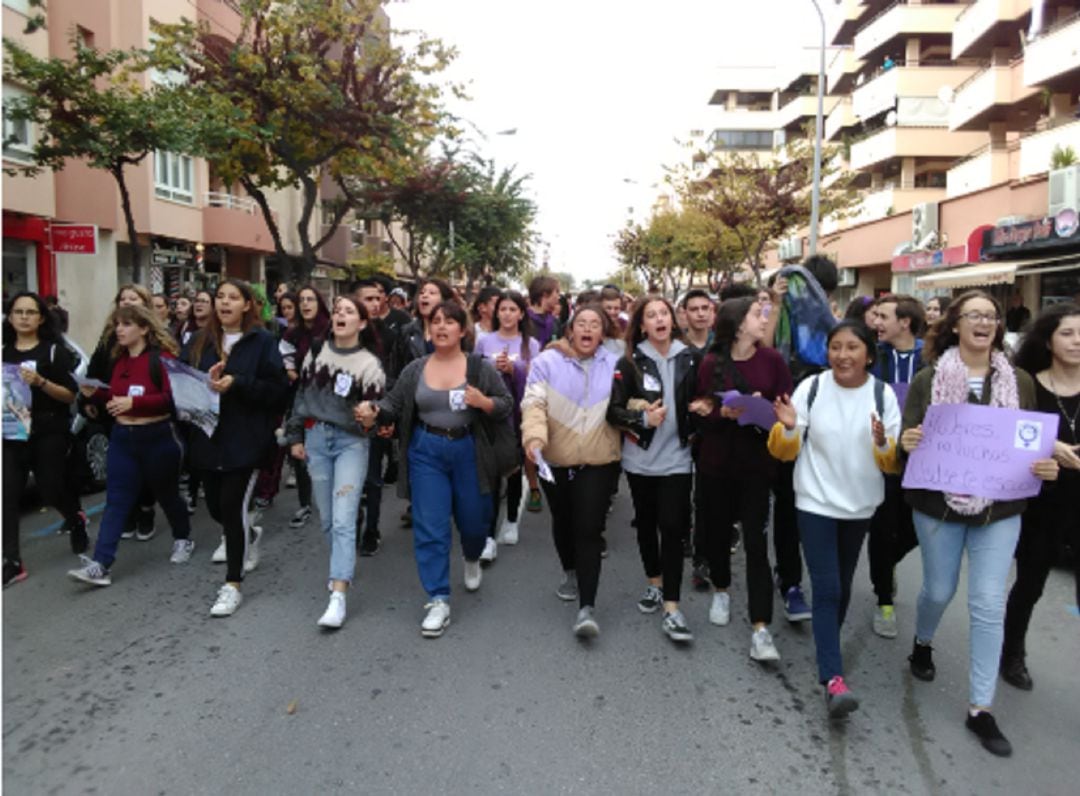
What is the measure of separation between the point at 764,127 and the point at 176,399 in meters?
57.9

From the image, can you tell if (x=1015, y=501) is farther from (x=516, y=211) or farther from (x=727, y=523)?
(x=516, y=211)

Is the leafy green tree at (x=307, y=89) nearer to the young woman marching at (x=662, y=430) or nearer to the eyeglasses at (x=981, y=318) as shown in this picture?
the young woman marching at (x=662, y=430)

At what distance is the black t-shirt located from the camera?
5.48 meters

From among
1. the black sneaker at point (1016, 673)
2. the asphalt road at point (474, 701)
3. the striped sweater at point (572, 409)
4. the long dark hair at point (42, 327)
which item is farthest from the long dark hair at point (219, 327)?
the black sneaker at point (1016, 673)

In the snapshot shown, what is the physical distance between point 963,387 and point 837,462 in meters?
0.64

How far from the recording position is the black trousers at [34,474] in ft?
17.5

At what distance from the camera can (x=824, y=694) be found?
3908 millimetres

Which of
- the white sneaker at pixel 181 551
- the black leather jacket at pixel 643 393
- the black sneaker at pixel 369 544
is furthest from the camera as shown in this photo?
the black sneaker at pixel 369 544

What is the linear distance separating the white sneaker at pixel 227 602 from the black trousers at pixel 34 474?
63.7 inches

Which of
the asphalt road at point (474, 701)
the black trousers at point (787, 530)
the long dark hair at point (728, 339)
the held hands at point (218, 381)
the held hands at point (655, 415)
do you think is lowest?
the asphalt road at point (474, 701)

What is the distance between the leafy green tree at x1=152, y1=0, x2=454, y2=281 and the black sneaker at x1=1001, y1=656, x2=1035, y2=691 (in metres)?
11.6

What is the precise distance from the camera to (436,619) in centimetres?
454

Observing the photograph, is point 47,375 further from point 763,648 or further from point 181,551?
point 763,648

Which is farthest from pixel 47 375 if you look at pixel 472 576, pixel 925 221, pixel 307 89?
pixel 925 221
